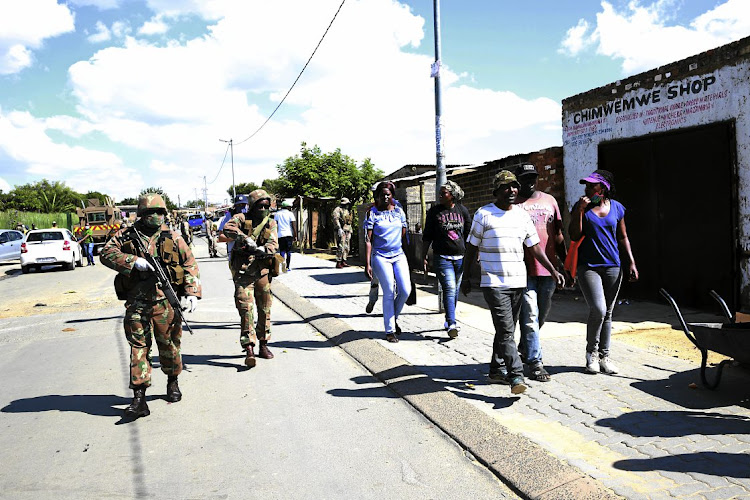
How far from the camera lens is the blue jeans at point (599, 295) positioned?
5230mm

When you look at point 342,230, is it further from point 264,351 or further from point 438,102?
point 264,351

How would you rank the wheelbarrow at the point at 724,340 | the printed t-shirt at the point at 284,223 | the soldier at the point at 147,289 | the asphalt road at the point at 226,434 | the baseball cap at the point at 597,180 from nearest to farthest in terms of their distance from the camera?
the asphalt road at the point at 226,434
the wheelbarrow at the point at 724,340
the soldier at the point at 147,289
the baseball cap at the point at 597,180
the printed t-shirt at the point at 284,223

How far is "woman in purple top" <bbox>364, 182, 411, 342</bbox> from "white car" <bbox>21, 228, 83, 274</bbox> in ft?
56.3

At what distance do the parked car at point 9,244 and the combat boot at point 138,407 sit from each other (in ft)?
76.8

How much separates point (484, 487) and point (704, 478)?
1.16 metres

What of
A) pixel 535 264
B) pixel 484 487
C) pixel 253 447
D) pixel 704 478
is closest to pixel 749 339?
pixel 704 478

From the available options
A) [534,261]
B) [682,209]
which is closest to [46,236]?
[682,209]

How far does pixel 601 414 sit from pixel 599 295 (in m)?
1.23

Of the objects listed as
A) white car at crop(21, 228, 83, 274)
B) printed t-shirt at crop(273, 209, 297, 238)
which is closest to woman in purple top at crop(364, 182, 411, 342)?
printed t-shirt at crop(273, 209, 297, 238)

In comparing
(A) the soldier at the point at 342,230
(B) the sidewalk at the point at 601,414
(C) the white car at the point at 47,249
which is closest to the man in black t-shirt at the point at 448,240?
(B) the sidewalk at the point at 601,414

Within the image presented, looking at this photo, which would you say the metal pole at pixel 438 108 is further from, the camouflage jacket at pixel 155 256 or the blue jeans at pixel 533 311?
the camouflage jacket at pixel 155 256

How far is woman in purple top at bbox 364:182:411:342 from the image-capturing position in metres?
7.04

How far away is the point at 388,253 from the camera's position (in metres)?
7.11

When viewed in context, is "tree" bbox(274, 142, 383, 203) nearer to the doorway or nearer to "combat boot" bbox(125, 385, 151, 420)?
the doorway
